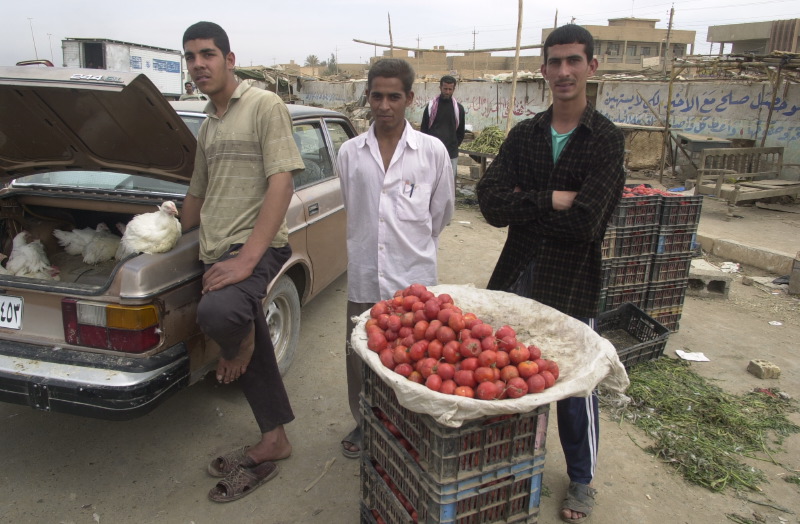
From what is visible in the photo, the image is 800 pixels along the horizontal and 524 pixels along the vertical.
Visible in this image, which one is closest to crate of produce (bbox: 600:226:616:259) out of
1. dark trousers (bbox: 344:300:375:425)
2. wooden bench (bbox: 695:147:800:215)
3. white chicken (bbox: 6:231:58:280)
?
dark trousers (bbox: 344:300:375:425)

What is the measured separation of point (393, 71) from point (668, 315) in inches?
132

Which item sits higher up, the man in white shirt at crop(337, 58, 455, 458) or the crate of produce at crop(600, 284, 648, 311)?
the man in white shirt at crop(337, 58, 455, 458)

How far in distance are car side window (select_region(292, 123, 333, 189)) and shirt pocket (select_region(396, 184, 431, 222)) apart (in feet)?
4.88

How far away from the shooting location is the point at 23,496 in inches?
101

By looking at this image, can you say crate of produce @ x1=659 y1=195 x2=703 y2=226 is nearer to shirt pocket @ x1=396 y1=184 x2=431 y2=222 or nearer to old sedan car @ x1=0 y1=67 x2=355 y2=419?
shirt pocket @ x1=396 y1=184 x2=431 y2=222

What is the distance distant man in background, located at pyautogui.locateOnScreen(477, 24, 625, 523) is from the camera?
7.03ft

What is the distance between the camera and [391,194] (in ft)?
8.48

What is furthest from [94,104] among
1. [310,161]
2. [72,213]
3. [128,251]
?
[310,161]

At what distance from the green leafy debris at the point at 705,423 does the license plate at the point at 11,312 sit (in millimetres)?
3386

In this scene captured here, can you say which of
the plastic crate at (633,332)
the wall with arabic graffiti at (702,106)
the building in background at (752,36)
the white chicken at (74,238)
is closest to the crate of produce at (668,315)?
the plastic crate at (633,332)

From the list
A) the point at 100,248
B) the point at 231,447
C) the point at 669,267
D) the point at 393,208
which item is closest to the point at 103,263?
the point at 100,248

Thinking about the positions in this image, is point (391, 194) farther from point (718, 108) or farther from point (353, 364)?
point (718, 108)

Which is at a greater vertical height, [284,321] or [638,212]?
[638,212]

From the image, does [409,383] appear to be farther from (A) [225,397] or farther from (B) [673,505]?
(A) [225,397]
